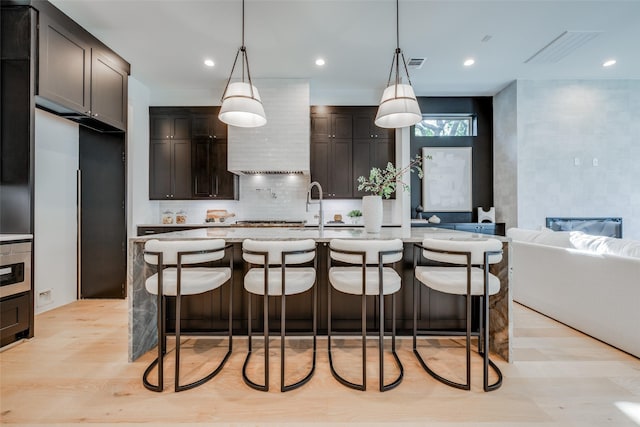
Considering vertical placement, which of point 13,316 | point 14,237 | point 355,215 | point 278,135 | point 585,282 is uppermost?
point 278,135

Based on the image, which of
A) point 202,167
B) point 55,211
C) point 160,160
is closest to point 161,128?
point 160,160

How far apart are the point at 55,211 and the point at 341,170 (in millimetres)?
3879

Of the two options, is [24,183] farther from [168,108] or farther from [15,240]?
[168,108]

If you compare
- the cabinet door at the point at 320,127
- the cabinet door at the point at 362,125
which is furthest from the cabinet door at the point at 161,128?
the cabinet door at the point at 362,125

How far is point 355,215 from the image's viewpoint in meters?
4.62

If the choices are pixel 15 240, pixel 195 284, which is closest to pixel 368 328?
pixel 195 284

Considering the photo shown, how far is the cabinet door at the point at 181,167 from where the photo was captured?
4.56 m

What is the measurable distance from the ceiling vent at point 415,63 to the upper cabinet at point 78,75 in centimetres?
378

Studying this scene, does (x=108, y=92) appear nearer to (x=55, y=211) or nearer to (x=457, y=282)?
(x=55, y=211)

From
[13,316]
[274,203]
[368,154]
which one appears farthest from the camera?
[274,203]

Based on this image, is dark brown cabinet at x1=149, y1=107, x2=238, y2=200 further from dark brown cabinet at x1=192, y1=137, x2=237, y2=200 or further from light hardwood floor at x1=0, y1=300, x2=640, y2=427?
light hardwood floor at x1=0, y1=300, x2=640, y2=427

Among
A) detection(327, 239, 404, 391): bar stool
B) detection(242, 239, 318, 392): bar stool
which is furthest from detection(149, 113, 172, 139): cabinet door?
detection(327, 239, 404, 391): bar stool

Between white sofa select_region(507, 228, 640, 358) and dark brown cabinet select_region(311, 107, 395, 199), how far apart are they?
2.49m

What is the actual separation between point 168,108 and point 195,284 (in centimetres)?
400
